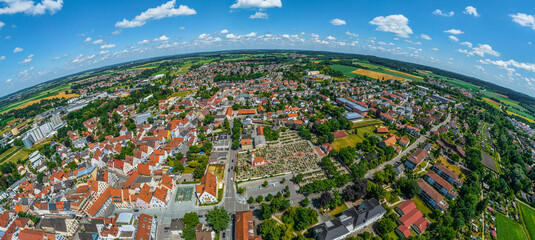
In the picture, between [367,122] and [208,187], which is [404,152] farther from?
[208,187]

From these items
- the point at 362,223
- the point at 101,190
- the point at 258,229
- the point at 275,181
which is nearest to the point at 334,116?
the point at 275,181

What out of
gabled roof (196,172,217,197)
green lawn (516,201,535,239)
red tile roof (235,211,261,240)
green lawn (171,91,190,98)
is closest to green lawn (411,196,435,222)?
green lawn (516,201,535,239)

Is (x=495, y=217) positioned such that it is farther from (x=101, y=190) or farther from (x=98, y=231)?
(x=101, y=190)

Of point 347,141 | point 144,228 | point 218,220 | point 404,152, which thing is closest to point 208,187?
point 218,220

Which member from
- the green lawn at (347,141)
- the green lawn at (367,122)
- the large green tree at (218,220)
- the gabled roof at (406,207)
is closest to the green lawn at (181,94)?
the green lawn at (347,141)

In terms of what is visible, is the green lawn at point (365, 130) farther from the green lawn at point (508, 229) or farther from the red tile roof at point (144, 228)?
the red tile roof at point (144, 228)

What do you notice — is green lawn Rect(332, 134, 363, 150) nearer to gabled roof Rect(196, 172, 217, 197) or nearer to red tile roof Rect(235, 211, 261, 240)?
red tile roof Rect(235, 211, 261, 240)
